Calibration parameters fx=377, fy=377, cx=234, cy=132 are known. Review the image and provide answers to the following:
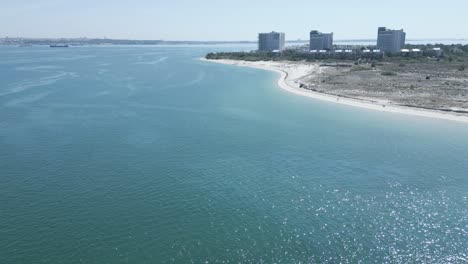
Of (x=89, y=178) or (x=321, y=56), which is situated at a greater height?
(x=321, y=56)

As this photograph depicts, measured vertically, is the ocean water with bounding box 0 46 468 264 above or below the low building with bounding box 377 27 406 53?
below

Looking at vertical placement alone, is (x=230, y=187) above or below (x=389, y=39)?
below

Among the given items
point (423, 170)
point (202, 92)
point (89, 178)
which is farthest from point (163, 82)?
point (423, 170)

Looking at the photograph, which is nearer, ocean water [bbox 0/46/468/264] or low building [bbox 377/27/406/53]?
ocean water [bbox 0/46/468/264]

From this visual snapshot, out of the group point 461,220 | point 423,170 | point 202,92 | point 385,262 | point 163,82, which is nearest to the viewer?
point 385,262

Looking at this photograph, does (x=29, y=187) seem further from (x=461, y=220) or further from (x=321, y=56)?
(x=321, y=56)

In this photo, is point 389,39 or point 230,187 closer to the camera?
point 230,187

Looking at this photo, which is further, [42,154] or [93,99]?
[93,99]

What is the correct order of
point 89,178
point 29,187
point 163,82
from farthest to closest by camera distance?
point 163,82
point 89,178
point 29,187
